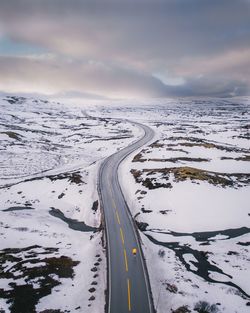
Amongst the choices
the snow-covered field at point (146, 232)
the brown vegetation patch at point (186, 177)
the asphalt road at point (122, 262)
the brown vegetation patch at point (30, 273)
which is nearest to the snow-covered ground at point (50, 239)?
the brown vegetation patch at point (30, 273)

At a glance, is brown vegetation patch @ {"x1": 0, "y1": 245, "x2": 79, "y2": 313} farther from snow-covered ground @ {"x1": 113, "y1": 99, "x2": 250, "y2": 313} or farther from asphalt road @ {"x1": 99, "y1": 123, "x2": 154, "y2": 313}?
snow-covered ground @ {"x1": 113, "y1": 99, "x2": 250, "y2": 313}

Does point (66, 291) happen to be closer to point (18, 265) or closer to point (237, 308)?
point (18, 265)

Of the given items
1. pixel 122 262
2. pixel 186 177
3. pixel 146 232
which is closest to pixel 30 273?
pixel 122 262

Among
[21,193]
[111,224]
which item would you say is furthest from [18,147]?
[111,224]

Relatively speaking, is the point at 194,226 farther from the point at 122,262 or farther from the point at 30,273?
the point at 30,273

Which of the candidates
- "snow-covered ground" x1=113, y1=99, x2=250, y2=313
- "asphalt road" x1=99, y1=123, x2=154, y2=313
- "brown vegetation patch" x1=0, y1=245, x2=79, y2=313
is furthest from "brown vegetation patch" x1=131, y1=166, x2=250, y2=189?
"brown vegetation patch" x1=0, y1=245, x2=79, y2=313

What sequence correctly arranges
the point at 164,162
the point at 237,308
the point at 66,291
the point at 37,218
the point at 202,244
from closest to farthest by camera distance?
Answer: the point at 237,308 → the point at 66,291 → the point at 202,244 → the point at 37,218 → the point at 164,162
